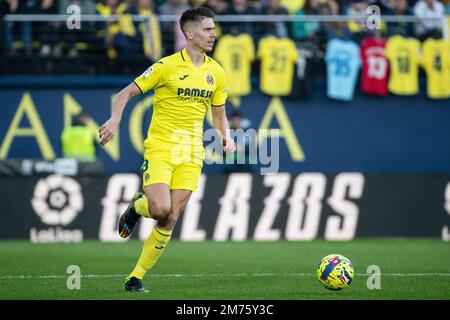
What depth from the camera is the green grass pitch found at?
9.97m

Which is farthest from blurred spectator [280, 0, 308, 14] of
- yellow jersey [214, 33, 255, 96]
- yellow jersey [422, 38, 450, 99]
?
yellow jersey [422, 38, 450, 99]

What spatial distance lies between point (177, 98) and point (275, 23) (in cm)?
1224

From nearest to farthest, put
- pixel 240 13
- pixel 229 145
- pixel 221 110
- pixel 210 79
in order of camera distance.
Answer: pixel 210 79 < pixel 229 145 < pixel 221 110 < pixel 240 13

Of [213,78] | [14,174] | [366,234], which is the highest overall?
[213,78]

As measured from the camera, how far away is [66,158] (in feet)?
65.5

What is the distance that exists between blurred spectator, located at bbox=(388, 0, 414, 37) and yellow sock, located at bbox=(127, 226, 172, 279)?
44.9 feet

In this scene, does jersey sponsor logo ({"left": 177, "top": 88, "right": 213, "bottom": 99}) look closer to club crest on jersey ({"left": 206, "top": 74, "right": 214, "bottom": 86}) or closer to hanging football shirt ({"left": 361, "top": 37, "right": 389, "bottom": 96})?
club crest on jersey ({"left": 206, "top": 74, "right": 214, "bottom": 86})

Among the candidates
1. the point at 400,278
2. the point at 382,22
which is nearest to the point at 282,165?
the point at 382,22

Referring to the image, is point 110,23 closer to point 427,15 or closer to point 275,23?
point 275,23

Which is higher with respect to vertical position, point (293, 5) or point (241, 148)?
point (293, 5)

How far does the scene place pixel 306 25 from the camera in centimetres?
2238

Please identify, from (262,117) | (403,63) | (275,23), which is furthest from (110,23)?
(403,63)

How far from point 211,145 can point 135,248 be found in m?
5.25
